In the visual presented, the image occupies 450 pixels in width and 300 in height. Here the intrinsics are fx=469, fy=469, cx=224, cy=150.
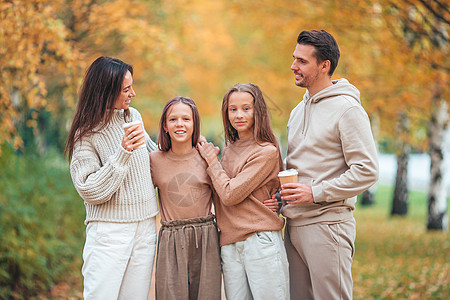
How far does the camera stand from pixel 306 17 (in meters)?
9.24

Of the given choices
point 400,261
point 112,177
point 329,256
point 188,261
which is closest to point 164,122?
point 112,177

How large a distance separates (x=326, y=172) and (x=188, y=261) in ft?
3.75

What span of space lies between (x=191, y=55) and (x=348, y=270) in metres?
11.9

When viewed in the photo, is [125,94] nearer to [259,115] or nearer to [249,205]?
[259,115]

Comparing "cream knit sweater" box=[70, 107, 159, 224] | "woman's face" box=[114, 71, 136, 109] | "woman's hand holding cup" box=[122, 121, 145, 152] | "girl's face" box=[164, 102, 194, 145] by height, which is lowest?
"cream knit sweater" box=[70, 107, 159, 224]

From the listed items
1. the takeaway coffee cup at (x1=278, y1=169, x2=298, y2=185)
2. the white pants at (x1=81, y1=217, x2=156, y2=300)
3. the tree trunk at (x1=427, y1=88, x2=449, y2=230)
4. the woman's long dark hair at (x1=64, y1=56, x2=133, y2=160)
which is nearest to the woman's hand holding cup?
the woman's long dark hair at (x1=64, y1=56, x2=133, y2=160)

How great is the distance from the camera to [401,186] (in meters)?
13.3

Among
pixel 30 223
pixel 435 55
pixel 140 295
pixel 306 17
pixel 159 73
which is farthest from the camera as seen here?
pixel 159 73

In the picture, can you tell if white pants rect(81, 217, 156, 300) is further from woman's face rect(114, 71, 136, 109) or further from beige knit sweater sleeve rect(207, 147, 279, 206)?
woman's face rect(114, 71, 136, 109)

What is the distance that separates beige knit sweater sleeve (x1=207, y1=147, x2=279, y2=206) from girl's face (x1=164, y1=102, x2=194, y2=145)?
0.30 meters

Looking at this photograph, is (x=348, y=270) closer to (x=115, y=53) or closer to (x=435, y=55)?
(x=435, y=55)

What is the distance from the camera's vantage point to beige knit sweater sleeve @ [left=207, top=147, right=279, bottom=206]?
127 inches

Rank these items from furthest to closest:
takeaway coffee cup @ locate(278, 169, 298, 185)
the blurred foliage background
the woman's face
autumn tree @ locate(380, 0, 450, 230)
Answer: autumn tree @ locate(380, 0, 450, 230)
the blurred foliage background
the woman's face
takeaway coffee cup @ locate(278, 169, 298, 185)

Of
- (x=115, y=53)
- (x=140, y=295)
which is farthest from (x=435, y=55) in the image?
(x=115, y=53)
